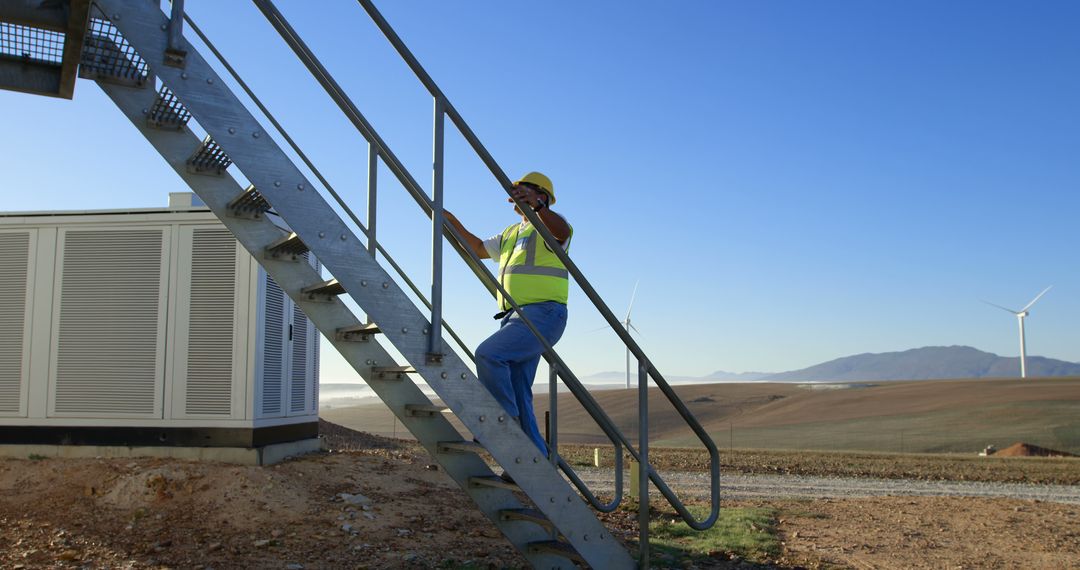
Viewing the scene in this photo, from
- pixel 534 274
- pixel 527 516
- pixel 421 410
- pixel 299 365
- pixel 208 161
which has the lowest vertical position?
pixel 527 516

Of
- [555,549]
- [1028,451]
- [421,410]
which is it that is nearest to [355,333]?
[421,410]

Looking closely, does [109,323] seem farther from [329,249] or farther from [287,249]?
[329,249]

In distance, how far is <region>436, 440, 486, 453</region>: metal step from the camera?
5.10 m

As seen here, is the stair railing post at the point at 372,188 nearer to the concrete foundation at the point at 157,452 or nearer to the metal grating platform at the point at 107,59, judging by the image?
the metal grating platform at the point at 107,59

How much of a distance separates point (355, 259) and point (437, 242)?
430 millimetres

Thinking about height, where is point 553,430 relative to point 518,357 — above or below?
below

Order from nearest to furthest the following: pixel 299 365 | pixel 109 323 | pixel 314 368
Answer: pixel 109 323, pixel 299 365, pixel 314 368

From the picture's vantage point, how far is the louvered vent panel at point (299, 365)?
34.8 feet

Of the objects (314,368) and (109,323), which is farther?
(314,368)

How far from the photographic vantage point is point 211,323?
9.68 m

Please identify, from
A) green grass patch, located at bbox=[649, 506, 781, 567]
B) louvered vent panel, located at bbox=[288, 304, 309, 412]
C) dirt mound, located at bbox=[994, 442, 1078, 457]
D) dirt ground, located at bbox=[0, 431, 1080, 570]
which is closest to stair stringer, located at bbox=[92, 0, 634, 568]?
dirt ground, located at bbox=[0, 431, 1080, 570]

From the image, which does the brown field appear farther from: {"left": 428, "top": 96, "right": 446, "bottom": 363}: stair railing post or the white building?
{"left": 428, "top": 96, "right": 446, "bottom": 363}: stair railing post

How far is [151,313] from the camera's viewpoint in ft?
32.0

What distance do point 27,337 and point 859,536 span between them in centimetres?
920
